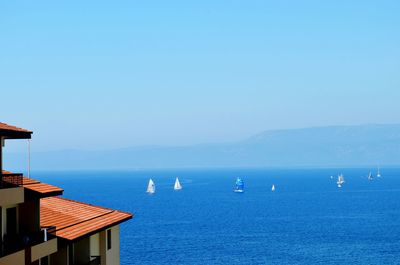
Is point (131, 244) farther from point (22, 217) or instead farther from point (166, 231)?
point (22, 217)

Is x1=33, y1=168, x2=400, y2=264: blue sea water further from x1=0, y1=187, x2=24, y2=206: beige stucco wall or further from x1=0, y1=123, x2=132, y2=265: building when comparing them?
x1=0, y1=187, x2=24, y2=206: beige stucco wall

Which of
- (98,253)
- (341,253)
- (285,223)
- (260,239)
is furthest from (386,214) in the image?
(98,253)

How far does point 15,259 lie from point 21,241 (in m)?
1.43

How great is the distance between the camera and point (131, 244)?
393 ft

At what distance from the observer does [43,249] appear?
25500 millimetres

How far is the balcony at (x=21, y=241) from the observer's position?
2289cm

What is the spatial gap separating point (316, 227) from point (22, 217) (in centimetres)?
13085

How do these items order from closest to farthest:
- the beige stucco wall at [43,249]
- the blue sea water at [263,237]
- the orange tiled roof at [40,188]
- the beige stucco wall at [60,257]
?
the beige stucco wall at [43,249], the orange tiled roof at [40,188], the beige stucco wall at [60,257], the blue sea water at [263,237]

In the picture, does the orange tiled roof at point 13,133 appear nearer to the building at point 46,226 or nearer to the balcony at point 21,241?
the building at point 46,226

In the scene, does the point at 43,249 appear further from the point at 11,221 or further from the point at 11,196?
the point at 11,196

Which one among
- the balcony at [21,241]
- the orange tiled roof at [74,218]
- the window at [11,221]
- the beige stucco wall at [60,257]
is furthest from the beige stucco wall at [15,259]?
the beige stucco wall at [60,257]

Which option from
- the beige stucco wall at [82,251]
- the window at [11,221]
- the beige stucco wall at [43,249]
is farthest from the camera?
the beige stucco wall at [82,251]

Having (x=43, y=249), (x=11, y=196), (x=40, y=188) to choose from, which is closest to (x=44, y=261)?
(x=43, y=249)

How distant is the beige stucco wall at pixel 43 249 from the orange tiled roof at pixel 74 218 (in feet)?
4.31
